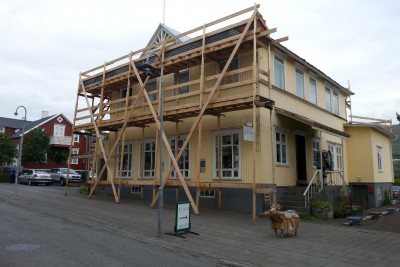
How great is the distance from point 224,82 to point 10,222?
9.78 meters

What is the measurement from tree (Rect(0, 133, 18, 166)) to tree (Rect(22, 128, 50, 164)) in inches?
45.3

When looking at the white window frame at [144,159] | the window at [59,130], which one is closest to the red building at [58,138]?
the window at [59,130]

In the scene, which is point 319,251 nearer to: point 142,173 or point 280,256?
point 280,256

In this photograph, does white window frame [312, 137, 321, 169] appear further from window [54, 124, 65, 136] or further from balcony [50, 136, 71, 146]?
window [54, 124, 65, 136]

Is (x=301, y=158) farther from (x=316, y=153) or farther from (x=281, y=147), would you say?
(x=281, y=147)

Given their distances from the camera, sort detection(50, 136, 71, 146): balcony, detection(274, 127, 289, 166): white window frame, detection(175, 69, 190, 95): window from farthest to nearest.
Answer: detection(50, 136, 71, 146): balcony, detection(175, 69, 190, 95): window, detection(274, 127, 289, 166): white window frame

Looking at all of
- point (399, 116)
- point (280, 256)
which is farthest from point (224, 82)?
point (280, 256)

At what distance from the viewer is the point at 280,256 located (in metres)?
7.79

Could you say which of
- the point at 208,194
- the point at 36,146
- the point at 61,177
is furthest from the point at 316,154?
the point at 36,146

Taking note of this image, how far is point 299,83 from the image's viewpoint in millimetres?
18516

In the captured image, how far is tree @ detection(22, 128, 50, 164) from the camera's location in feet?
134

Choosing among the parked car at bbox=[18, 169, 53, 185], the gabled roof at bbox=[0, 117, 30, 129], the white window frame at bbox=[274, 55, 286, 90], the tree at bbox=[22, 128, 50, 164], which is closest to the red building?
the tree at bbox=[22, 128, 50, 164]

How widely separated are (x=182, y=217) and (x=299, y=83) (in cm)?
1145

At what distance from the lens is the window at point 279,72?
53.7 feet
